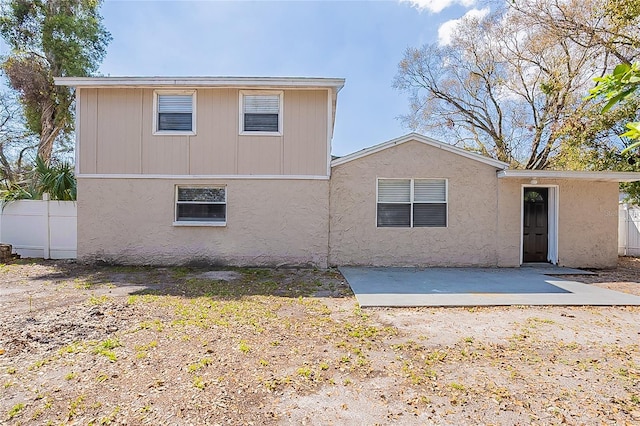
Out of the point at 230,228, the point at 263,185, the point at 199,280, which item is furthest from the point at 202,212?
the point at 199,280

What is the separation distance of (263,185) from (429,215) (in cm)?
457

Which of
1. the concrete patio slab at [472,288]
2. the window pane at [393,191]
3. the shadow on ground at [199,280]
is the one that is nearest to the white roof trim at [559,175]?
the concrete patio slab at [472,288]

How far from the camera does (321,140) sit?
30.1ft

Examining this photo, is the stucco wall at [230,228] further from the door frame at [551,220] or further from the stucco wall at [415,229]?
the door frame at [551,220]

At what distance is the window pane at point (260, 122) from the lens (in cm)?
921

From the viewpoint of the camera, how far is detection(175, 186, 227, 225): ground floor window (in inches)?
365

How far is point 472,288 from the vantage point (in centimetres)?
684

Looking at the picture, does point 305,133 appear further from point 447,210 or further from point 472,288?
point 472,288

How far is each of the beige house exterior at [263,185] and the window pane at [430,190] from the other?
61 millimetres

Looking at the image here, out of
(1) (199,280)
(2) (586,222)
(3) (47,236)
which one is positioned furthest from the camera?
(3) (47,236)

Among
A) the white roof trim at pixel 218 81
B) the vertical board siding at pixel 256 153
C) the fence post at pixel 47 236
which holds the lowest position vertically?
the fence post at pixel 47 236

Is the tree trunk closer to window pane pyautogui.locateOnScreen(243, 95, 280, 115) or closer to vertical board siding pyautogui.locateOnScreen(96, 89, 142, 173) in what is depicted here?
vertical board siding pyautogui.locateOnScreen(96, 89, 142, 173)

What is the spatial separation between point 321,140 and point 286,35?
15.2 feet

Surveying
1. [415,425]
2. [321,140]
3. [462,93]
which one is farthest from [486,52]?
[415,425]
